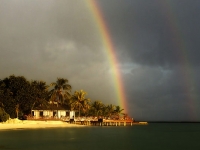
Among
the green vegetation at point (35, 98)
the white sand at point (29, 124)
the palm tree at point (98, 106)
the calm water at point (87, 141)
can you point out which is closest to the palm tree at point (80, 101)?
the green vegetation at point (35, 98)

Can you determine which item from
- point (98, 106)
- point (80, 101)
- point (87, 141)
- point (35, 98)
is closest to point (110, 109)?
point (98, 106)

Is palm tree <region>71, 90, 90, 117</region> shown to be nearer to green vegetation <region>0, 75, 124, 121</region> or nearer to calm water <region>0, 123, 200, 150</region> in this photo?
green vegetation <region>0, 75, 124, 121</region>

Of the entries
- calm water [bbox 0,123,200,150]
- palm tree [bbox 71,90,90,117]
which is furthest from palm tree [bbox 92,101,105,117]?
calm water [bbox 0,123,200,150]

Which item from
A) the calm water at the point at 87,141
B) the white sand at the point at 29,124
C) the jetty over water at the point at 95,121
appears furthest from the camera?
the jetty over water at the point at 95,121

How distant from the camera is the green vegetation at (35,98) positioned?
65812 millimetres

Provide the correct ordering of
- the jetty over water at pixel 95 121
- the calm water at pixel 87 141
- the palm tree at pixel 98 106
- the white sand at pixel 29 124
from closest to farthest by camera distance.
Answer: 1. the calm water at pixel 87 141
2. the white sand at pixel 29 124
3. the jetty over water at pixel 95 121
4. the palm tree at pixel 98 106

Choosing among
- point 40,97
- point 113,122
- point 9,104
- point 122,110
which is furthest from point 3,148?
point 122,110

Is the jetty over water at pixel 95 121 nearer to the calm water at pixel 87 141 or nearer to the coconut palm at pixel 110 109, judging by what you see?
→ the coconut palm at pixel 110 109

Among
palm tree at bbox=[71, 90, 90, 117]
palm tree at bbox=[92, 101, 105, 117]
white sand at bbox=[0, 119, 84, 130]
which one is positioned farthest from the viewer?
palm tree at bbox=[92, 101, 105, 117]

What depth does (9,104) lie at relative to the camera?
65.1 metres

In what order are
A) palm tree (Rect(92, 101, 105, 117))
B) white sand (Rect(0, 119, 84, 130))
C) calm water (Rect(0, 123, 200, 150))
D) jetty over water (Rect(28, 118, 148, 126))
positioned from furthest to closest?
palm tree (Rect(92, 101, 105, 117))
jetty over water (Rect(28, 118, 148, 126))
white sand (Rect(0, 119, 84, 130))
calm water (Rect(0, 123, 200, 150))

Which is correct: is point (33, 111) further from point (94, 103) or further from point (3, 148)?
point (3, 148)

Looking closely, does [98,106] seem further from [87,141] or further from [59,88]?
[87,141]

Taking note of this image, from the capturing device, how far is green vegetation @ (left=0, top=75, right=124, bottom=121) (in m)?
65.8
